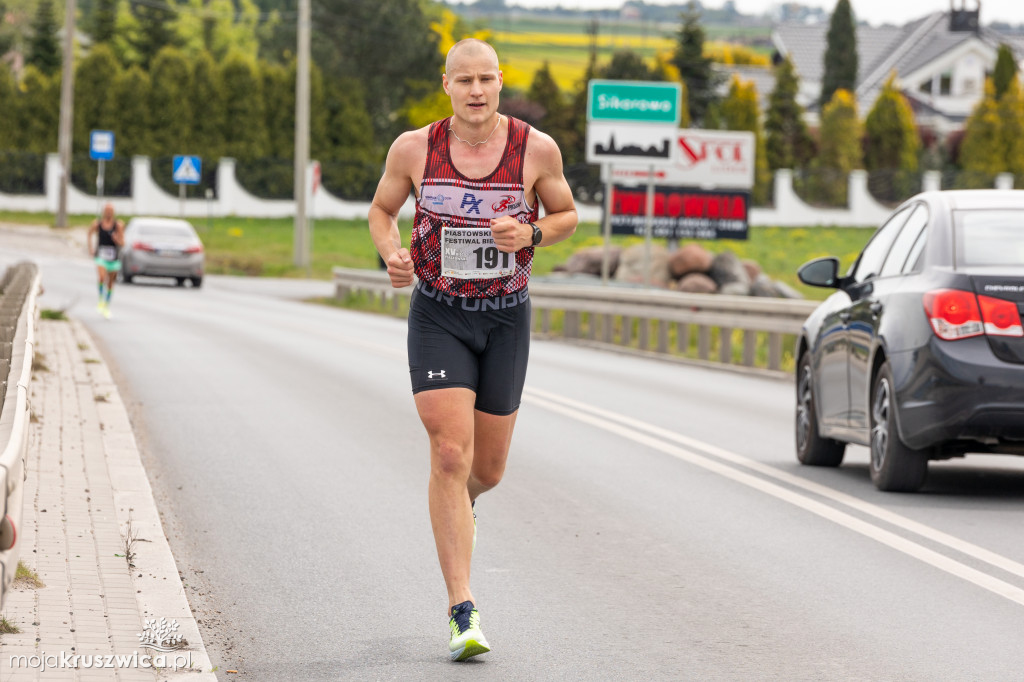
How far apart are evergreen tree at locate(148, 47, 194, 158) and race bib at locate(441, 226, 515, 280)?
199ft

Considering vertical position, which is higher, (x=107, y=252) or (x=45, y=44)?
(x=45, y=44)

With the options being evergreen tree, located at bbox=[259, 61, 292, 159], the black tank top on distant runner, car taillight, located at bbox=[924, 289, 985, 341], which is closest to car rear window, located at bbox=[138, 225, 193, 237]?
the black tank top on distant runner

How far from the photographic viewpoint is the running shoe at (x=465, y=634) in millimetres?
5609

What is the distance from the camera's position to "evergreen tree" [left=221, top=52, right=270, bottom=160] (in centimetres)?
6725

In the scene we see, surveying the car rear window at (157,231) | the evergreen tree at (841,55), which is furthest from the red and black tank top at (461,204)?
the evergreen tree at (841,55)

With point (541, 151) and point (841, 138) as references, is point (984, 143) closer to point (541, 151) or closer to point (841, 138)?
point (841, 138)

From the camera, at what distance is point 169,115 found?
65688 mm

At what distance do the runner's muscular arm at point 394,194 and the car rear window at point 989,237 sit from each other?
3.92 m

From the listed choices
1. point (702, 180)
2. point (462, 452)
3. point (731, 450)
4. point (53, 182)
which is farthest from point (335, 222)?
point (462, 452)

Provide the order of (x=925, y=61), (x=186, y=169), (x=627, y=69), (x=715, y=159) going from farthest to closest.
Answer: (x=925, y=61), (x=627, y=69), (x=186, y=169), (x=715, y=159)

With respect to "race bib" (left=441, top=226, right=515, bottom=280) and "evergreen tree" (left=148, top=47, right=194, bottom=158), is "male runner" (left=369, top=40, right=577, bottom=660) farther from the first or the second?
"evergreen tree" (left=148, top=47, right=194, bottom=158)

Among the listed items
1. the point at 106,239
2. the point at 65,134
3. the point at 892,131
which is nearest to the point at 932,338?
the point at 106,239

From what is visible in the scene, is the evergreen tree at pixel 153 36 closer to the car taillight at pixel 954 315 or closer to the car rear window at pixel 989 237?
the car rear window at pixel 989 237

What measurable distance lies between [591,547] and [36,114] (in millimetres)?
59438
